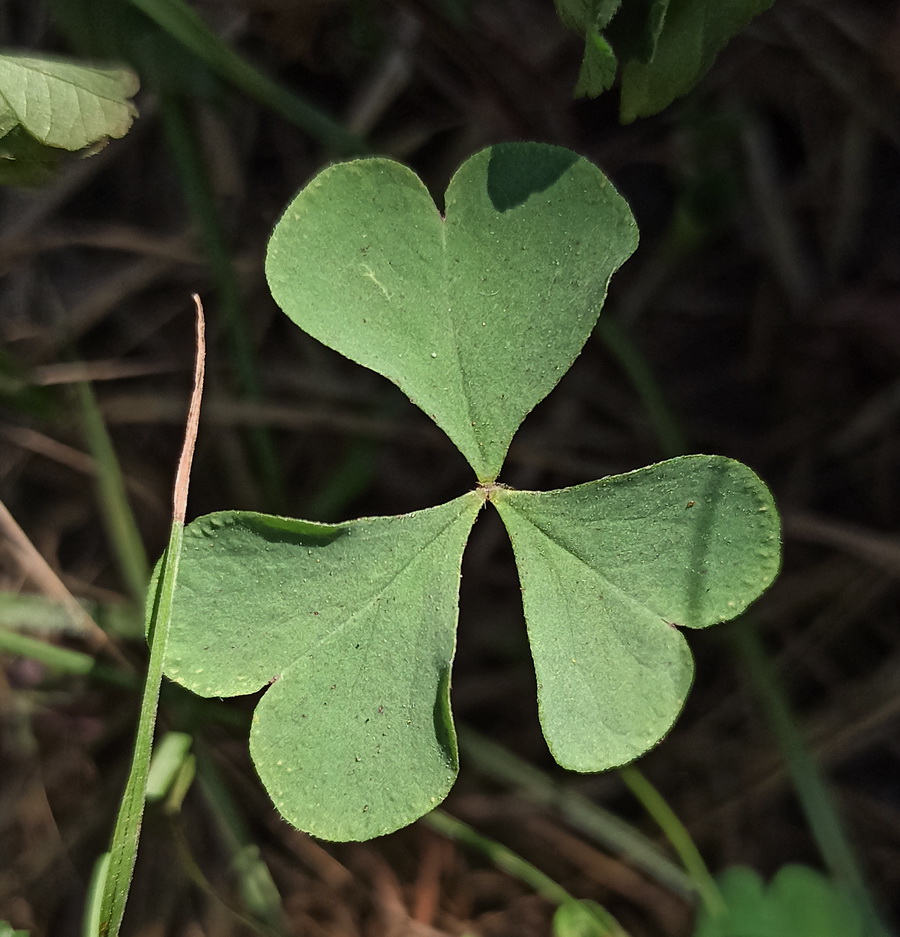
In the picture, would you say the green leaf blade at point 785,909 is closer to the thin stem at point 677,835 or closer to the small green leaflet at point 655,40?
the thin stem at point 677,835

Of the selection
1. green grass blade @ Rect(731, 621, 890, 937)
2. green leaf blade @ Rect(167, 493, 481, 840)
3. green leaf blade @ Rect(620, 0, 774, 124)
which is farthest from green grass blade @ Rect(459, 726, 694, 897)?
green leaf blade @ Rect(620, 0, 774, 124)

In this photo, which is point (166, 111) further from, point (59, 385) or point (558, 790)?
point (558, 790)

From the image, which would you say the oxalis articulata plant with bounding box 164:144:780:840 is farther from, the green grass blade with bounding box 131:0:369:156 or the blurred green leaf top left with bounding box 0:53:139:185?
the green grass blade with bounding box 131:0:369:156

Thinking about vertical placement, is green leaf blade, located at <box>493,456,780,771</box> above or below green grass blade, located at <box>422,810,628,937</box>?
above

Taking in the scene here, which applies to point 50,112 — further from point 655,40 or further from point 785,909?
point 785,909

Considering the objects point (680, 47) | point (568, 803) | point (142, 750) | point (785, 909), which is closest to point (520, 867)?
point (568, 803)

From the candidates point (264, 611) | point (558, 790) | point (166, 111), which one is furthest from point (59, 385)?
point (558, 790)
